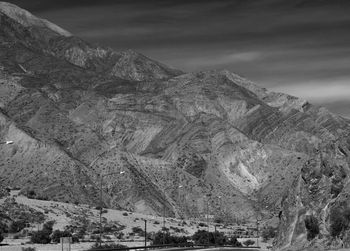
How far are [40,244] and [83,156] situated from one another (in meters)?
96.9

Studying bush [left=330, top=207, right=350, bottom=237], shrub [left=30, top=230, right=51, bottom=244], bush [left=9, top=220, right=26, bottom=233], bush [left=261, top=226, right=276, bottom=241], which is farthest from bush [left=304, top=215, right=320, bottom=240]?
bush [left=261, top=226, right=276, bottom=241]

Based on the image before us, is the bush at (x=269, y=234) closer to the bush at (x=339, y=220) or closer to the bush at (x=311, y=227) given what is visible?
the bush at (x=311, y=227)

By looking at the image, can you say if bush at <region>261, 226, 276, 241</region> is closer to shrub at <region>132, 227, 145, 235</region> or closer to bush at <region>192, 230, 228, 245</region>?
bush at <region>192, 230, 228, 245</region>

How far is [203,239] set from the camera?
90.3 m

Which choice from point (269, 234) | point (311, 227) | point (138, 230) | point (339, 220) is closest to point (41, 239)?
point (311, 227)

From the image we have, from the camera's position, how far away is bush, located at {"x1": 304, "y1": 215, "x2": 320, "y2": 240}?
198 feet

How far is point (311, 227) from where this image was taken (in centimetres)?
6097

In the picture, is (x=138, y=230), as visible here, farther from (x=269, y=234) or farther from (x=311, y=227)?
(x=311, y=227)

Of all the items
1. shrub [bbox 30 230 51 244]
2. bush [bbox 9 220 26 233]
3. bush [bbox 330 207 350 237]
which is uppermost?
bush [bbox 9 220 26 233]

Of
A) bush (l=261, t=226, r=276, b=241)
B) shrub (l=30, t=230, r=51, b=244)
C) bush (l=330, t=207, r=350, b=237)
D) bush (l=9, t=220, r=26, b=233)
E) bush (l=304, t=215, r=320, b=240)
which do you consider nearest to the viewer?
bush (l=330, t=207, r=350, b=237)

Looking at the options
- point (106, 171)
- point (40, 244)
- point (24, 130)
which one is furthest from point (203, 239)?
point (24, 130)

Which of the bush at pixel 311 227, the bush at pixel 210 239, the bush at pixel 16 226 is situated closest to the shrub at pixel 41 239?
the bush at pixel 16 226

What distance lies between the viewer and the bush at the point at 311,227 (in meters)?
60.3

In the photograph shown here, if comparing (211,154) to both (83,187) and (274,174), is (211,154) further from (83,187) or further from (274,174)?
(83,187)
